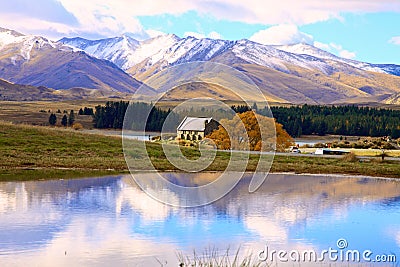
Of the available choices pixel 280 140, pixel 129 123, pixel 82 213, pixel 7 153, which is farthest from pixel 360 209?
pixel 129 123

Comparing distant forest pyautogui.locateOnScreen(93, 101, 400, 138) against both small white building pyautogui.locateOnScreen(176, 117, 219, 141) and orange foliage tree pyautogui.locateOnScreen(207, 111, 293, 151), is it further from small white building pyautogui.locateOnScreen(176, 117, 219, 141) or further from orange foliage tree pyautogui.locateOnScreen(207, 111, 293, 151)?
orange foliage tree pyautogui.locateOnScreen(207, 111, 293, 151)

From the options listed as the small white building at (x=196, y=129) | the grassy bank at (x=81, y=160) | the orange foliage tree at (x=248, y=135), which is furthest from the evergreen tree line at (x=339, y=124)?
the grassy bank at (x=81, y=160)

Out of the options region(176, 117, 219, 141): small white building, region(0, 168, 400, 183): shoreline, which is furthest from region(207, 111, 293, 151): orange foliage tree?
region(0, 168, 400, 183): shoreline

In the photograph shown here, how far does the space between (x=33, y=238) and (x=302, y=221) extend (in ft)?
→ 37.0

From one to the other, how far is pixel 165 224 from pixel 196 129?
59.5 metres

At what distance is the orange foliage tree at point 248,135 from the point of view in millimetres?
75938

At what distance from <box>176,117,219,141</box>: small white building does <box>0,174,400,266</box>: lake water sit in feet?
140

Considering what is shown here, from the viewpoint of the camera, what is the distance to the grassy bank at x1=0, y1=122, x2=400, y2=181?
45.8 metres

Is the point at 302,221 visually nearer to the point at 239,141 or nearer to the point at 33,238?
the point at 33,238

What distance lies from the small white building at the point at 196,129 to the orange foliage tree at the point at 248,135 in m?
1.30

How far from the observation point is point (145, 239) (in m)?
22.9

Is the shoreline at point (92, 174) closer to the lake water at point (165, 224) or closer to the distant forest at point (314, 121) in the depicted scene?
the lake water at point (165, 224)

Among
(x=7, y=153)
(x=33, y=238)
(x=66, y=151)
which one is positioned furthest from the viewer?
(x=66, y=151)

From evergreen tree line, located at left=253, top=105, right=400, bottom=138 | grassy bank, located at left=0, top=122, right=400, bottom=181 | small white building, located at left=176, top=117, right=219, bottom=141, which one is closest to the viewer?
grassy bank, located at left=0, top=122, right=400, bottom=181
